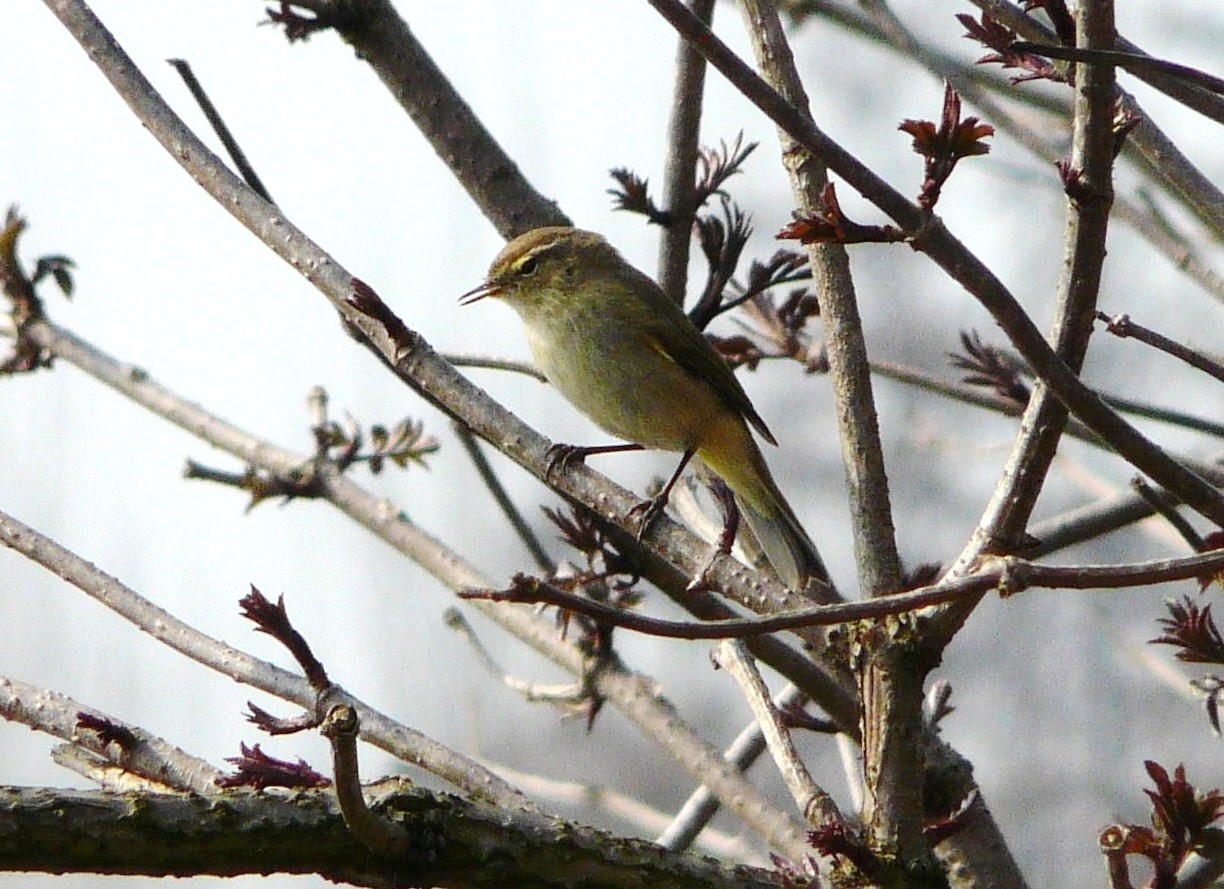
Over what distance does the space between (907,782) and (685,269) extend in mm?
1704

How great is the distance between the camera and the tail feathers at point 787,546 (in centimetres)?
364

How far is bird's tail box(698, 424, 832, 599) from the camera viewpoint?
369cm

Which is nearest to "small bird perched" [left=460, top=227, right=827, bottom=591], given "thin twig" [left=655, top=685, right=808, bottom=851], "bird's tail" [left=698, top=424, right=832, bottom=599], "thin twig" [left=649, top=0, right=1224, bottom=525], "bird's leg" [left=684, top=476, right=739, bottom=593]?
"bird's tail" [left=698, top=424, right=832, bottom=599]

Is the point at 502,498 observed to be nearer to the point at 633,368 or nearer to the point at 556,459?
the point at 556,459

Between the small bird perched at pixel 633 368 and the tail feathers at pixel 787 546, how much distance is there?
0.04 feet

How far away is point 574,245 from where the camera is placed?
4.36 m

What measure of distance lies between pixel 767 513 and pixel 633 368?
23.2 inches

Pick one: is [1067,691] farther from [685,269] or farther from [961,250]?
[961,250]

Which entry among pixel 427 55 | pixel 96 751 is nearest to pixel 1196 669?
pixel 427 55

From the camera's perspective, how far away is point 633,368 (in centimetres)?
433

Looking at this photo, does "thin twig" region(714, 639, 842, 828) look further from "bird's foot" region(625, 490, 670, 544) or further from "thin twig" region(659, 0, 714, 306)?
"thin twig" region(659, 0, 714, 306)

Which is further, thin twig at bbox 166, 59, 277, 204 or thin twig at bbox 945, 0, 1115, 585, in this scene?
thin twig at bbox 166, 59, 277, 204

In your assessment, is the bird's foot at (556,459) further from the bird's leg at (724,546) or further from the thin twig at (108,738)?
the thin twig at (108,738)

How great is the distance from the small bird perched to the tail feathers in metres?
0.01
